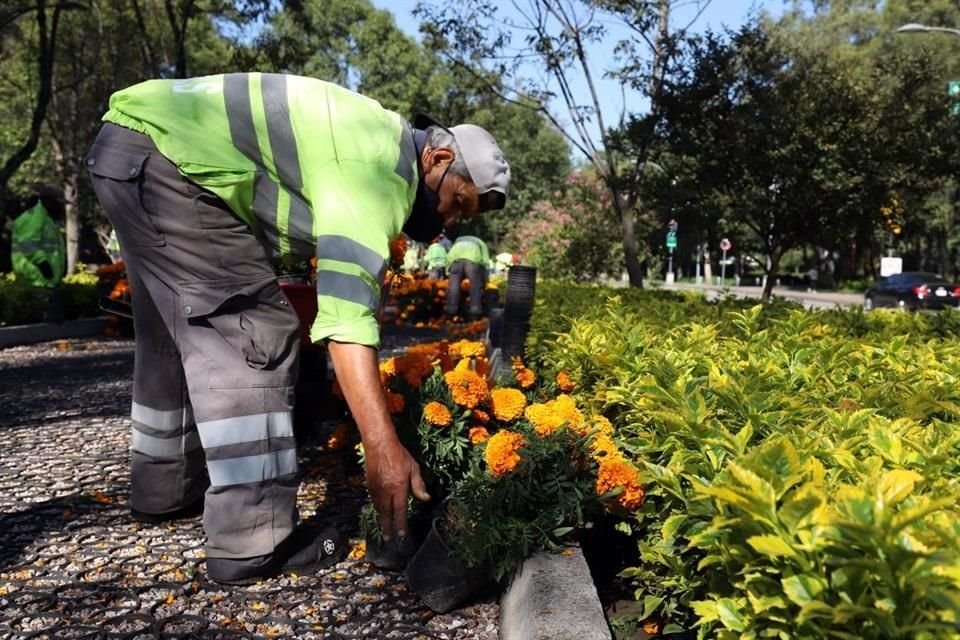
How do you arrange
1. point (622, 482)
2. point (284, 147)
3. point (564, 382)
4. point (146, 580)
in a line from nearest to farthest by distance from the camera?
1. point (622, 482)
2. point (284, 147)
3. point (146, 580)
4. point (564, 382)

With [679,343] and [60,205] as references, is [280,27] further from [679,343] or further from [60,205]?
[679,343]

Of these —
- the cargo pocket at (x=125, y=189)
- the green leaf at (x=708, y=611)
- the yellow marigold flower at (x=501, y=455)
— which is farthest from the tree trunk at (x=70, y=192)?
the green leaf at (x=708, y=611)

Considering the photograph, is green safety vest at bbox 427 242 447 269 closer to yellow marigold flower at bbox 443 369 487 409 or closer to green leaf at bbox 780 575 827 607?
yellow marigold flower at bbox 443 369 487 409

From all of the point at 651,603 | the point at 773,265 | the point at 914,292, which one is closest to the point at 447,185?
the point at 651,603

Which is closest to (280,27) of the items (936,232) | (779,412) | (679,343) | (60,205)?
(60,205)

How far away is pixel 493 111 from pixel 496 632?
37.3 m

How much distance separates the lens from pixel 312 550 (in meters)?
2.75

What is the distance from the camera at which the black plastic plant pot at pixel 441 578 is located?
247 cm

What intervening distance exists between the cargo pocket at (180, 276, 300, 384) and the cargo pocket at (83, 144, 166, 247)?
220mm

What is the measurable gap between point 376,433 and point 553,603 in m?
0.63

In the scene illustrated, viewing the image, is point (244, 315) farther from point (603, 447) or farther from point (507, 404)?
point (603, 447)

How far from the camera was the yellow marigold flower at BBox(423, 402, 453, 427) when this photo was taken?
2811 millimetres

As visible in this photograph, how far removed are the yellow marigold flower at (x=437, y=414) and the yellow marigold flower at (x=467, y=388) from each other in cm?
8

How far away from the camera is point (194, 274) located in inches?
100
